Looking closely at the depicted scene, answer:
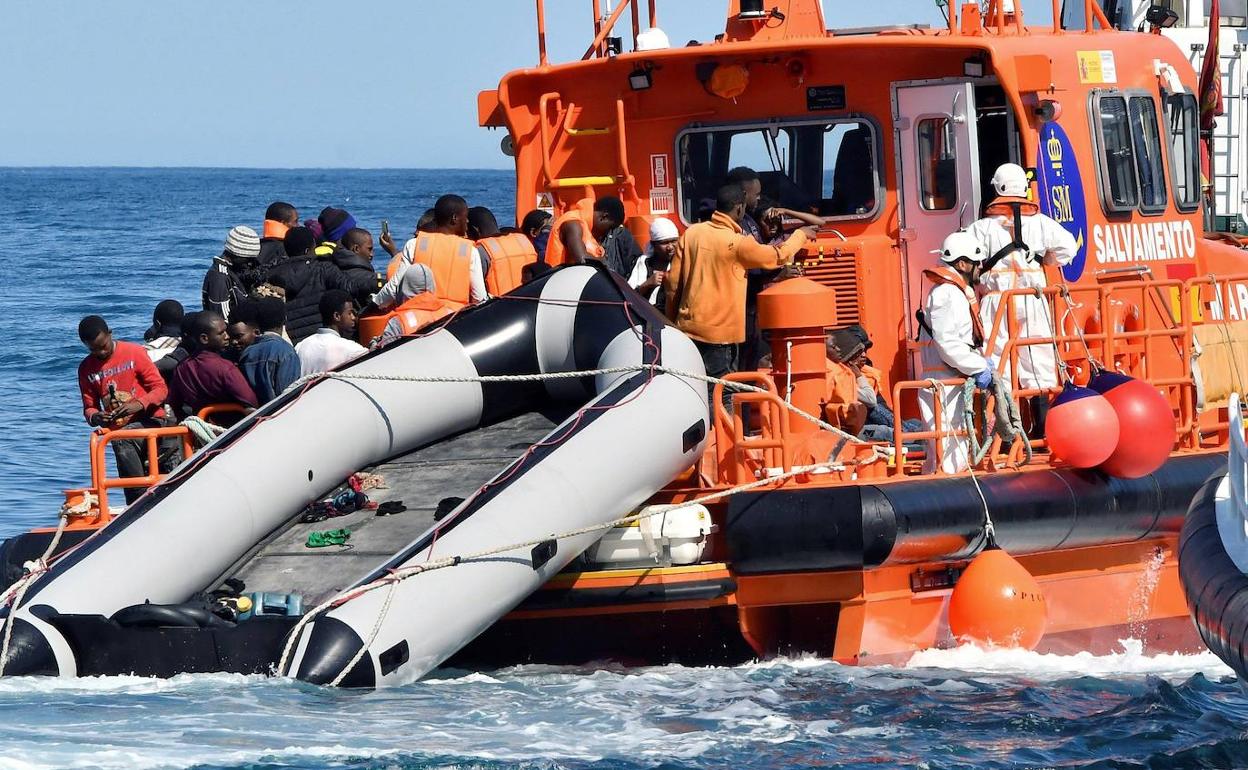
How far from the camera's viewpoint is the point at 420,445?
318 inches

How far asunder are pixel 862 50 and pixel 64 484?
25.9 ft

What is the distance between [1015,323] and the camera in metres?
7.62

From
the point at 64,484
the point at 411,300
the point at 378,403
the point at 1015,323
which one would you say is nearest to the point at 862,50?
the point at 1015,323

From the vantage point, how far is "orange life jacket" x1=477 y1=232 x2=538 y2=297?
9.45 metres

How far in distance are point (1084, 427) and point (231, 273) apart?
4.75m

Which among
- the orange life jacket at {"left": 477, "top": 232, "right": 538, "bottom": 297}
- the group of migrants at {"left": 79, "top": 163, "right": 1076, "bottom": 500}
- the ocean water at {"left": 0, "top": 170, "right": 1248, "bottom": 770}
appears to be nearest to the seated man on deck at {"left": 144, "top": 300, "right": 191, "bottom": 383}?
the group of migrants at {"left": 79, "top": 163, "right": 1076, "bottom": 500}

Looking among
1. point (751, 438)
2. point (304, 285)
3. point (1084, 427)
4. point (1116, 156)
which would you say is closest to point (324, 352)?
point (304, 285)

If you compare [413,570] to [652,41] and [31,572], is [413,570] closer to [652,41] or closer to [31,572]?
[31,572]

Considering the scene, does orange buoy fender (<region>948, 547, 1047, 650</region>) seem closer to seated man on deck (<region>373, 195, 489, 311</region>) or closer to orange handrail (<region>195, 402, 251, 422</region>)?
seated man on deck (<region>373, 195, 489, 311</region>)

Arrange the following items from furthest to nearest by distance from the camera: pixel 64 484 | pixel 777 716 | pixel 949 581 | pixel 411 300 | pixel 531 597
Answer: pixel 64 484, pixel 411 300, pixel 949 581, pixel 531 597, pixel 777 716

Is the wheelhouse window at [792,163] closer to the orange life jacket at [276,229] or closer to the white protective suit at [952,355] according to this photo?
the white protective suit at [952,355]

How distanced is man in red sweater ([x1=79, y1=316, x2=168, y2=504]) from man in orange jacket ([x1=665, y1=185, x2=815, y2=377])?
8.21 ft

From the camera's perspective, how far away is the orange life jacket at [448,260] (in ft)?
30.0

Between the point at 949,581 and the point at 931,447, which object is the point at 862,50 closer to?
the point at 931,447
